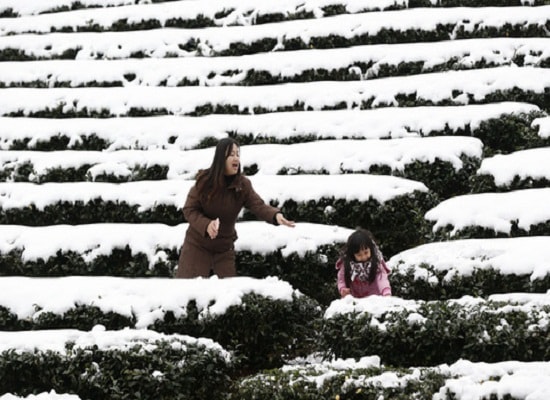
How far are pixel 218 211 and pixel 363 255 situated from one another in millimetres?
1512

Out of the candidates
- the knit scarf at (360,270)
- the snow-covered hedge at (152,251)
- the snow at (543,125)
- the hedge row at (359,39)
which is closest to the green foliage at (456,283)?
the knit scarf at (360,270)

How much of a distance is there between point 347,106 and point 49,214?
4.48m

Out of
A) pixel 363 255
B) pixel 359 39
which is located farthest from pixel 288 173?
pixel 359 39

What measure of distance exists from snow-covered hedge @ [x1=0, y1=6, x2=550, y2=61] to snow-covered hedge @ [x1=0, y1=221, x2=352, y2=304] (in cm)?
579

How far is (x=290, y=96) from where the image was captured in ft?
43.2

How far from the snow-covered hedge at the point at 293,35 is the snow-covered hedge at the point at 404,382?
9120mm

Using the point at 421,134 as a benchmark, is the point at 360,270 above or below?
below

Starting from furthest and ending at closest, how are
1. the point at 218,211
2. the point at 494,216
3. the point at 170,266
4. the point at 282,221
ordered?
the point at 170,266 < the point at 494,216 < the point at 218,211 < the point at 282,221

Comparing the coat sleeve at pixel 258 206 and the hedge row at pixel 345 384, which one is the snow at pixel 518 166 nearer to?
the coat sleeve at pixel 258 206

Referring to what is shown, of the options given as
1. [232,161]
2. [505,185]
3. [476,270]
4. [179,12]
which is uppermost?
[179,12]

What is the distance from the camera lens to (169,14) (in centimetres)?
1709

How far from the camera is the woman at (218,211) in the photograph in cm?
855

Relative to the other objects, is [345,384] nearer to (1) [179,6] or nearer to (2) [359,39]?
(2) [359,39]

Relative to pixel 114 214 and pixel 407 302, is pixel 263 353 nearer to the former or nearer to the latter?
pixel 407 302
